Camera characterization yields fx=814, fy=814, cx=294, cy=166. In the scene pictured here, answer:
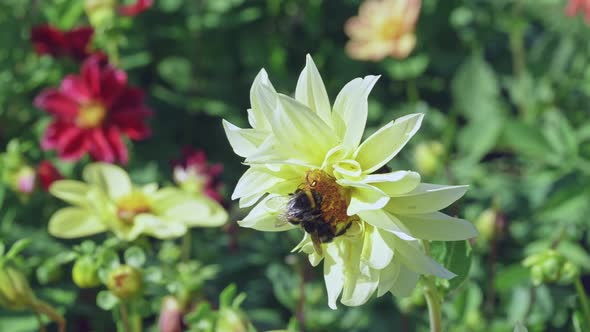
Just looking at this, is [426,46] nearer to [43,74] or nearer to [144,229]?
[43,74]

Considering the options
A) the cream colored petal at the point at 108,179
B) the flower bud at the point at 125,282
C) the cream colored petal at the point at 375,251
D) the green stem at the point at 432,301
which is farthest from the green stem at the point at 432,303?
the cream colored petal at the point at 108,179

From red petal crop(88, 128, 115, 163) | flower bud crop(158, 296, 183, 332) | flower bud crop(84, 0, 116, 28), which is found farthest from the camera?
flower bud crop(84, 0, 116, 28)

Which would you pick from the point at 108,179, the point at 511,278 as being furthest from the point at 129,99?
the point at 511,278

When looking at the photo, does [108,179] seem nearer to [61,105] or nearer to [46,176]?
[46,176]

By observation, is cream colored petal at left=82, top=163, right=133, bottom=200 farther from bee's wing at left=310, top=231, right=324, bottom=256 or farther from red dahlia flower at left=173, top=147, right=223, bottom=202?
bee's wing at left=310, top=231, right=324, bottom=256

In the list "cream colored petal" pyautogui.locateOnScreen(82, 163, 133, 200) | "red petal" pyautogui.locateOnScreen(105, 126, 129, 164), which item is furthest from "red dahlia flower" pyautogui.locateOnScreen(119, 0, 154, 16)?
"cream colored petal" pyautogui.locateOnScreen(82, 163, 133, 200)

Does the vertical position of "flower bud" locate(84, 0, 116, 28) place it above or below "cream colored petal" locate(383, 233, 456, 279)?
below

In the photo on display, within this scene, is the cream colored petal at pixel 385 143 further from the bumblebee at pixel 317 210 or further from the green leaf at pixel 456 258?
the green leaf at pixel 456 258
